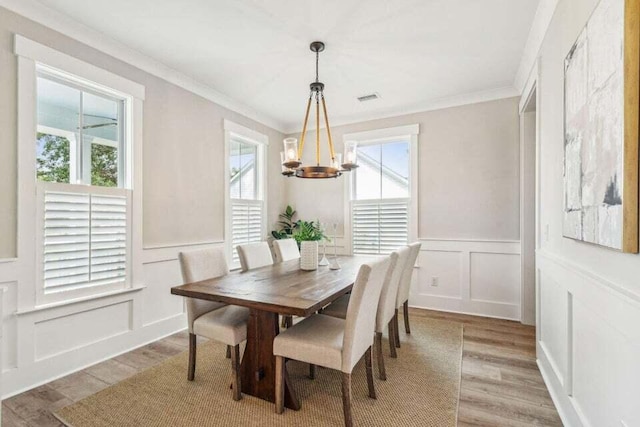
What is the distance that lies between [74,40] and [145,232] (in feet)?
5.57

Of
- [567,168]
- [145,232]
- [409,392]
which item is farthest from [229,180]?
[567,168]

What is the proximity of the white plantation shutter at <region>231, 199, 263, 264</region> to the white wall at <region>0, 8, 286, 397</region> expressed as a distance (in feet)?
0.90

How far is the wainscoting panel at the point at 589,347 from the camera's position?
117cm

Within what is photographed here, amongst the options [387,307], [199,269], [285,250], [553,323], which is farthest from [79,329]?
[553,323]

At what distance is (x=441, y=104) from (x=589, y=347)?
3328 millimetres

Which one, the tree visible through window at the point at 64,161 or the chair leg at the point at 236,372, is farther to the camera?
the tree visible through window at the point at 64,161

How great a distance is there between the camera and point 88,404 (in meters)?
2.08

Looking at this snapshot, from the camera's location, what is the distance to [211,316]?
236 cm

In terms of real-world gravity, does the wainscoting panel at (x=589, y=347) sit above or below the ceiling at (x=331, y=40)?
below

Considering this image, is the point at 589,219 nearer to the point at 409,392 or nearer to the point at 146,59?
the point at 409,392

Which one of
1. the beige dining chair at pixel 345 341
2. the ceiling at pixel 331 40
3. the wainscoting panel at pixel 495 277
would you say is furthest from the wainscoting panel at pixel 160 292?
the wainscoting panel at pixel 495 277

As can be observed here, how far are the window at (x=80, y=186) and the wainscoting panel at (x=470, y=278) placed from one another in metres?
3.51

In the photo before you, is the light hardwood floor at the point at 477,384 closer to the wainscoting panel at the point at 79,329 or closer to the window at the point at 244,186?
the wainscoting panel at the point at 79,329

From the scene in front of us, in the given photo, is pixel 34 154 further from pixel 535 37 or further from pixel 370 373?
pixel 535 37
